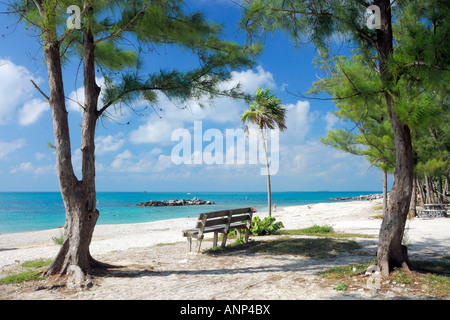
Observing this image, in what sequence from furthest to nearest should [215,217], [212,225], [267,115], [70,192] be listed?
1. [267,115]
2. [215,217]
3. [212,225]
4. [70,192]

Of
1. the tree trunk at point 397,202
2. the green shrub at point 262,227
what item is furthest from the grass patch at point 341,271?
→ the green shrub at point 262,227

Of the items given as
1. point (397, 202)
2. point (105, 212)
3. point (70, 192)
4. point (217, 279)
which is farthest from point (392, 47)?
point (105, 212)

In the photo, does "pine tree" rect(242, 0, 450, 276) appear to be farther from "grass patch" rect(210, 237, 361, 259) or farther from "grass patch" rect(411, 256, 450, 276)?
"grass patch" rect(210, 237, 361, 259)

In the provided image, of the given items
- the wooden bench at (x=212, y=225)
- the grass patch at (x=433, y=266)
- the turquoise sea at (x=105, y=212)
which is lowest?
the turquoise sea at (x=105, y=212)

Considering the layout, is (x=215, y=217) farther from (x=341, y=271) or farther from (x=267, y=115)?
(x=267, y=115)

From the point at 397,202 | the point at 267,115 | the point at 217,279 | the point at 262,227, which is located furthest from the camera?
the point at 267,115

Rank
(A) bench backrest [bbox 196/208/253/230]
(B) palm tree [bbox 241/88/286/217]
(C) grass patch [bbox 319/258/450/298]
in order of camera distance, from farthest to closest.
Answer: (B) palm tree [bbox 241/88/286/217], (A) bench backrest [bbox 196/208/253/230], (C) grass patch [bbox 319/258/450/298]

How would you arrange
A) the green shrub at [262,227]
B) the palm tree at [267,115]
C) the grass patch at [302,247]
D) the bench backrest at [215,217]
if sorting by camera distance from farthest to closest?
1. the palm tree at [267,115]
2. the green shrub at [262,227]
3. the bench backrest at [215,217]
4. the grass patch at [302,247]

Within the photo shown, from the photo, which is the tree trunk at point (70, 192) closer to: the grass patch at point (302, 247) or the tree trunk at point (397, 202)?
the grass patch at point (302, 247)

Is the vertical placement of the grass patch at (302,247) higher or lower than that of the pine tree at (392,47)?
lower

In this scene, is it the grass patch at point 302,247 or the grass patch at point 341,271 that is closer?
the grass patch at point 341,271

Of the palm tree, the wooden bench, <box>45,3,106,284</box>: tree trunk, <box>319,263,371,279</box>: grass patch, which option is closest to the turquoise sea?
the palm tree
